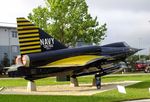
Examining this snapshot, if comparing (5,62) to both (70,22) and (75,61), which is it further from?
(75,61)

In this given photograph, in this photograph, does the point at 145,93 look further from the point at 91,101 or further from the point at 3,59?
the point at 3,59

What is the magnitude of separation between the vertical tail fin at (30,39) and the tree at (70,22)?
22.2 meters

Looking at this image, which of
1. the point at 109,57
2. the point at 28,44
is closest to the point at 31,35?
the point at 28,44

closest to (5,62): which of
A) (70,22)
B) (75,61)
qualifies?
(70,22)

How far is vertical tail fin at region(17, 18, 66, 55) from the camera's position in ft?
99.6

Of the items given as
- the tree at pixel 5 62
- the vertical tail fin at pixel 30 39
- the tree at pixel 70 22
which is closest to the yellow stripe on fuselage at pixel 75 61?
the vertical tail fin at pixel 30 39

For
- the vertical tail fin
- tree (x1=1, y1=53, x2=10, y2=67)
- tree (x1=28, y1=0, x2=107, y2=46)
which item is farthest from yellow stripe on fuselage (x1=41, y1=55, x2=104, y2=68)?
tree (x1=1, y1=53, x2=10, y2=67)

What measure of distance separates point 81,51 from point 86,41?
22905 millimetres

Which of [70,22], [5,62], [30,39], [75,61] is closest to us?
[30,39]

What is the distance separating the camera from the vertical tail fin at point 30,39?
3034cm

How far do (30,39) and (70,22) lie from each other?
78.0 ft

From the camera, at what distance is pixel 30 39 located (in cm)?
3055

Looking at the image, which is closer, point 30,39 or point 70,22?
point 30,39

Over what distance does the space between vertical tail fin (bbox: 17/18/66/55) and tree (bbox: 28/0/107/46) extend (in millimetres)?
22178
